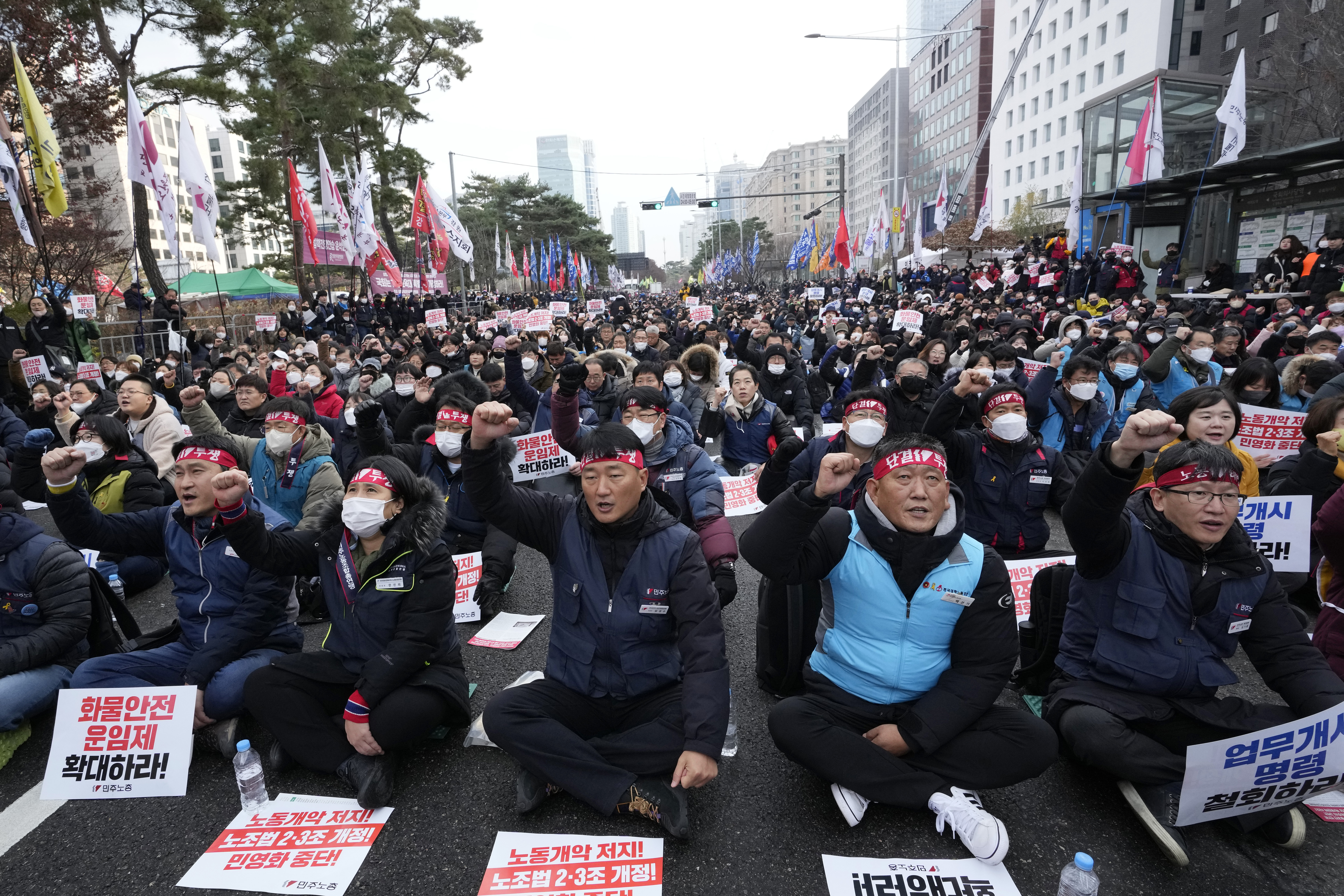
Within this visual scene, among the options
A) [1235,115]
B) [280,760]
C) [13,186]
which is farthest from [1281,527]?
[13,186]

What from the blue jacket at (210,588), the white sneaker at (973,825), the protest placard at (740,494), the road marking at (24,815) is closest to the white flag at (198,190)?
the blue jacket at (210,588)

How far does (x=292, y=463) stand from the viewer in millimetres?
5129

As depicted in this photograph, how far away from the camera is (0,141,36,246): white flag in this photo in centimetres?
1045

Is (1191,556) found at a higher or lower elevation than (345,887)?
higher

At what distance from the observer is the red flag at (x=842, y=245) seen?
26.8 meters

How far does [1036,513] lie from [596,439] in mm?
3249

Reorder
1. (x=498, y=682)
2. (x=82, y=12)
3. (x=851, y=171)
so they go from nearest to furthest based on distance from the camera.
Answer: (x=498, y=682) → (x=82, y=12) → (x=851, y=171)

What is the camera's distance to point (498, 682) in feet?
13.7

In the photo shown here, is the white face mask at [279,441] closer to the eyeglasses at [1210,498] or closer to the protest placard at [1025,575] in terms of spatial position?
the protest placard at [1025,575]

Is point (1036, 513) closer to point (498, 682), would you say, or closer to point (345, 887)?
point (498, 682)

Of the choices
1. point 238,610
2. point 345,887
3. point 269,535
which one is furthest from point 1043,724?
point 238,610

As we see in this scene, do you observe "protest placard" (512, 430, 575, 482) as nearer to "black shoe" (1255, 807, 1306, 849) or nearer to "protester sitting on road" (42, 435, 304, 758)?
"protester sitting on road" (42, 435, 304, 758)

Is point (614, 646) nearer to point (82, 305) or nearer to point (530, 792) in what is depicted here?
point (530, 792)

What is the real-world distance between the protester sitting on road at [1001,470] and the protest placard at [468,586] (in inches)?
129
